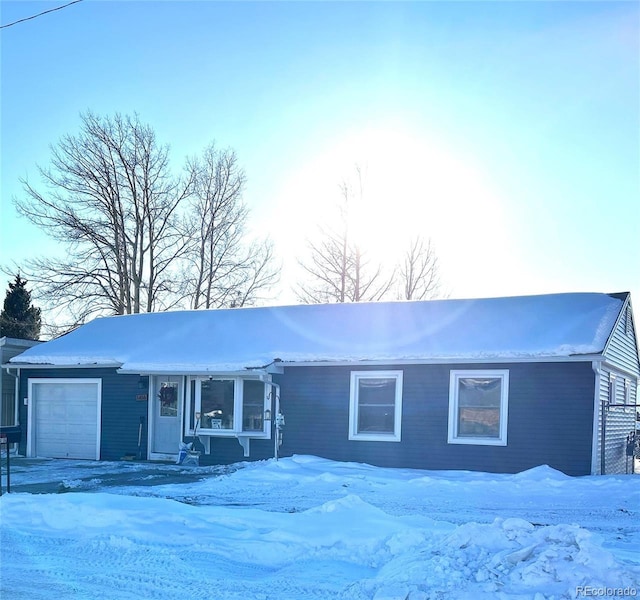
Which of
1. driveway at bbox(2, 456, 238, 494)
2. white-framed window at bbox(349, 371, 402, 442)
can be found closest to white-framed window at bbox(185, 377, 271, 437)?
driveway at bbox(2, 456, 238, 494)

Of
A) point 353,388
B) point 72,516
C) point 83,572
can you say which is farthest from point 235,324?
point 83,572

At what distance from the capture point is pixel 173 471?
1374 cm

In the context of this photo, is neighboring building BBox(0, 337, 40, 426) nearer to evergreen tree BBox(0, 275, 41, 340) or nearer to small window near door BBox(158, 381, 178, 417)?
small window near door BBox(158, 381, 178, 417)

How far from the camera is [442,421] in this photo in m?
13.0

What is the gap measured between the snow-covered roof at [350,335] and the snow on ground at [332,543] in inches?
116

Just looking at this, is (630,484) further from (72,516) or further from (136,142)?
(136,142)

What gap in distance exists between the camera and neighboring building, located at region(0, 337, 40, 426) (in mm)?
18250

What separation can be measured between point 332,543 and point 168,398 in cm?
1003

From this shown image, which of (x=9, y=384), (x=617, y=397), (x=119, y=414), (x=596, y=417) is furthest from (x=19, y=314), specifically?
(x=596, y=417)

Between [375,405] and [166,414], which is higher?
[375,405]

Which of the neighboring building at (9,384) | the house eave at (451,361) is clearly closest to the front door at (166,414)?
the house eave at (451,361)

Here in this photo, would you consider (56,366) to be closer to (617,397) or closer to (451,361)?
(451,361)

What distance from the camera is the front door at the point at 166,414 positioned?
52.0ft

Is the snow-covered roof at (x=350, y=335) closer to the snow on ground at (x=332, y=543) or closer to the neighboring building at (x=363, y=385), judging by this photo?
the neighboring building at (x=363, y=385)
